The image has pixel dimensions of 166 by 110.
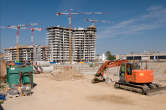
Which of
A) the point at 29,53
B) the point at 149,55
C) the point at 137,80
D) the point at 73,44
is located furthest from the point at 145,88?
the point at 29,53

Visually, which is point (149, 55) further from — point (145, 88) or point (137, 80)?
point (145, 88)

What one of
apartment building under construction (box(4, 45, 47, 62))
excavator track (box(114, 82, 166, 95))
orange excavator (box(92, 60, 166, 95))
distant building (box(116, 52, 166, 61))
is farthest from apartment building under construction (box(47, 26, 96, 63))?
excavator track (box(114, 82, 166, 95))

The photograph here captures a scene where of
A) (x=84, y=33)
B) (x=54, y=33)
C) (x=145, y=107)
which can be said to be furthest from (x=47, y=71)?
(x=84, y=33)

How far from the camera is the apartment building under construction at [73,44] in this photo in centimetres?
9231

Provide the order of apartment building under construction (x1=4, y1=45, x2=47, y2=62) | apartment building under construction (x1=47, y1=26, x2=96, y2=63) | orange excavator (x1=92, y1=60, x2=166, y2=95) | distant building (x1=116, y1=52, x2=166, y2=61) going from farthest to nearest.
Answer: apartment building under construction (x1=4, y1=45, x2=47, y2=62) → apartment building under construction (x1=47, y1=26, x2=96, y2=63) → distant building (x1=116, y1=52, x2=166, y2=61) → orange excavator (x1=92, y1=60, x2=166, y2=95)

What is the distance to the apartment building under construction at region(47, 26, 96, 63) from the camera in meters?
92.3

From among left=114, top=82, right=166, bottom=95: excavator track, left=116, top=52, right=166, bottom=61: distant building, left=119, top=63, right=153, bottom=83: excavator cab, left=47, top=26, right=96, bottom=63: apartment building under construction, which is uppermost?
left=47, top=26, right=96, bottom=63: apartment building under construction

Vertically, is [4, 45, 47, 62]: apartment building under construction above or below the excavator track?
above

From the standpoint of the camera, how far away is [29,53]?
10575 centimetres

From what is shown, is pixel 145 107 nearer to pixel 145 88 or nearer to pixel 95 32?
pixel 145 88

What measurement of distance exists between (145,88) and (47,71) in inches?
805

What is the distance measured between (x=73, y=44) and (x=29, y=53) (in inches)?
1229

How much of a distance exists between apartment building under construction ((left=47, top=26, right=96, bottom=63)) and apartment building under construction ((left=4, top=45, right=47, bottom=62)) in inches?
278

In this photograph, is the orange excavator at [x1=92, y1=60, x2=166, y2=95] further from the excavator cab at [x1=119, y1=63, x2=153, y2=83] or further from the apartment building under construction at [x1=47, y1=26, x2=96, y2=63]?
the apartment building under construction at [x1=47, y1=26, x2=96, y2=63]
